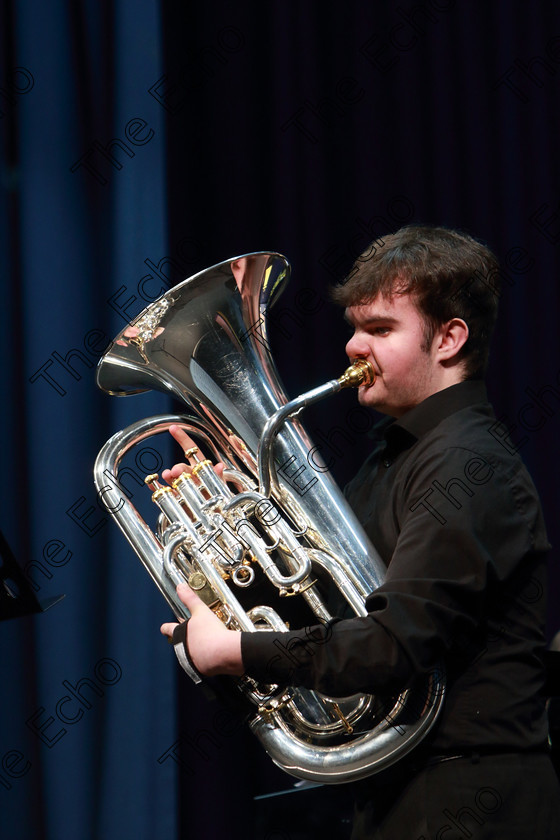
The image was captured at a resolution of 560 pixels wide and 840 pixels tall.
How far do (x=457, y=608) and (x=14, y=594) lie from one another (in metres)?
0.63

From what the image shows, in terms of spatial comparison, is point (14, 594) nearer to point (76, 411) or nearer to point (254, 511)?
point (254, 511)

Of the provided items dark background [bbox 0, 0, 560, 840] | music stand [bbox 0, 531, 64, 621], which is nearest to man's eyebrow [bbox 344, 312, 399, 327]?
music stand [bbox 0, 531, 64, 621]

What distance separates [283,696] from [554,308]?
162 cm

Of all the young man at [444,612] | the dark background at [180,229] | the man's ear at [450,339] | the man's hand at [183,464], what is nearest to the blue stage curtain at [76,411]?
the dark background at [180,229]

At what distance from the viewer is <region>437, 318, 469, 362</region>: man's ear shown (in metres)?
1.32

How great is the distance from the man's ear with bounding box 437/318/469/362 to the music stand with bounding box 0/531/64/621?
0.71 m

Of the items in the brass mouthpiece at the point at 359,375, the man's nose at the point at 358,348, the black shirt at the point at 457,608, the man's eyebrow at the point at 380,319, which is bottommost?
the black shirt at the point at 457,608

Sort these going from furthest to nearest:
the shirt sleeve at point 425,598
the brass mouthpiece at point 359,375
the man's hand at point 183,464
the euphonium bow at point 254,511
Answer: the man's hand at point 183,464, the brass mouthpiece at point 359,375, the euphonium bow at point 254,511, the shirt sleeve at point 425,598

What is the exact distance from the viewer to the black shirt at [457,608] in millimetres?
1051

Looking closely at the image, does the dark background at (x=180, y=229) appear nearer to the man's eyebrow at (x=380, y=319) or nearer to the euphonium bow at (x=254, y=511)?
the euphonium bow at (x=254, y=511)

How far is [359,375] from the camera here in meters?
1.31

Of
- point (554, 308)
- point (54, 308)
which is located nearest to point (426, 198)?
point (554, 308)

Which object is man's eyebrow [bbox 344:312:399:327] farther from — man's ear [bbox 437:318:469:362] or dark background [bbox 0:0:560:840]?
dark background [bbox 0:0:560:840]

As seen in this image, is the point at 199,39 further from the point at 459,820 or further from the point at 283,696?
the point at 459,820
